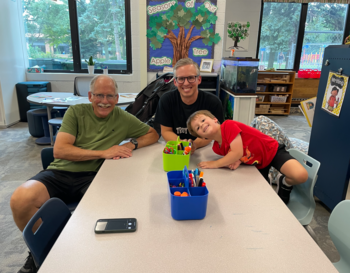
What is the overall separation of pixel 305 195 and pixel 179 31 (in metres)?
3.75

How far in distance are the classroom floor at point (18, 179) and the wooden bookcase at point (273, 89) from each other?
479 millimetres

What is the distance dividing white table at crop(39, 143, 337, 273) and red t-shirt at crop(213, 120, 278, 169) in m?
0.30

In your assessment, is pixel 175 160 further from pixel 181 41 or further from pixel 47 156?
pixel 181 41

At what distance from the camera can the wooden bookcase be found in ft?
19.0

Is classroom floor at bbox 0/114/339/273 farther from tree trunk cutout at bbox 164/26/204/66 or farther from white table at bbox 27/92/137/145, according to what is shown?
tree trunk cutout at bbox 164/26/204/66

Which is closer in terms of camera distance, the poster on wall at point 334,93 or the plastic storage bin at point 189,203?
the plastic storage bin at point 189,203

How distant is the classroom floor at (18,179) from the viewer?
5.83 ft

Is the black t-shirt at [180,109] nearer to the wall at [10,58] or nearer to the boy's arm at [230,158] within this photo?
the boy's arm at [230,158]

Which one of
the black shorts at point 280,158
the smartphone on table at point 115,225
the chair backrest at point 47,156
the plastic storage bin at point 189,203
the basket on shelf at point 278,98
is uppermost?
the plastic storage bin at point 189,203

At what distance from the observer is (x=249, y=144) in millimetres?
1571

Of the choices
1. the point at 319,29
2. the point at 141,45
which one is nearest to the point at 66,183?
the point at 141,45

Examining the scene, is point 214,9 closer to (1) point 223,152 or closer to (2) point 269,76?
(2) point 269,76

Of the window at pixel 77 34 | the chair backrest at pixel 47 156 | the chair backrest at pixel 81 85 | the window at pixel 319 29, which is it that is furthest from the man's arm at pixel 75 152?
the window at pixel 319 29

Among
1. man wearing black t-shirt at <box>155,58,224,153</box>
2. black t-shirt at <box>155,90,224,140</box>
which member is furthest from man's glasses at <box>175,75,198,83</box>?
black t-shirt at <box>155,90,224,140</box>
